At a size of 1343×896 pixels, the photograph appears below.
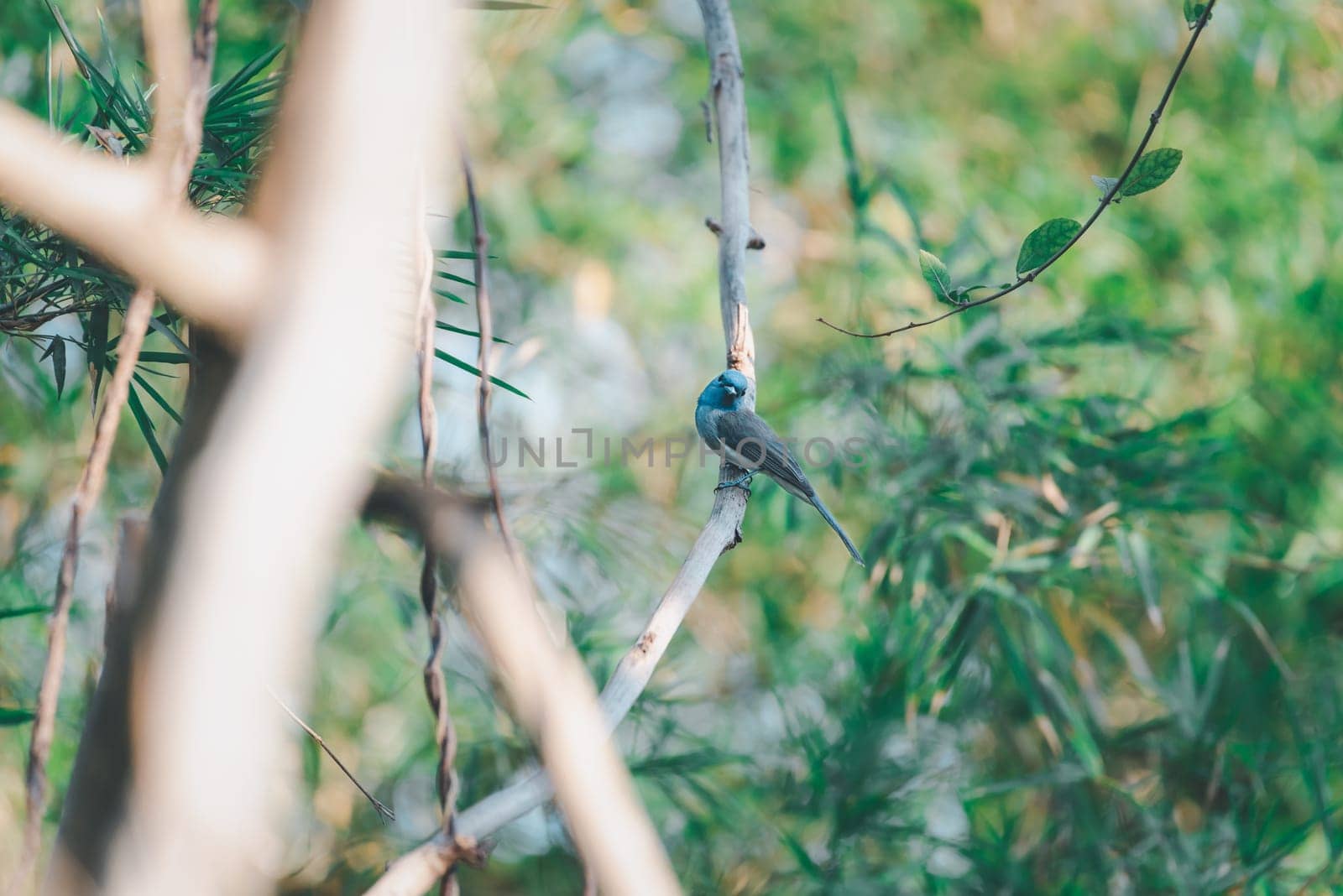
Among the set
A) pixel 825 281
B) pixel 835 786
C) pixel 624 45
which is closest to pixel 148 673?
pixel 835 786

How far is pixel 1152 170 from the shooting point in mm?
1318

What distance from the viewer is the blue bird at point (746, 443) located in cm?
257

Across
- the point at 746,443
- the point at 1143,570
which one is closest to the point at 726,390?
the point at 746,443

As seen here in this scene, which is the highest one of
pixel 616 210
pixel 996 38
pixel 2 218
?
pixel 996 38

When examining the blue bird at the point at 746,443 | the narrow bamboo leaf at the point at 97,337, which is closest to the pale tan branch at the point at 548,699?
the narrow bamboo leaf at the point at 97,337

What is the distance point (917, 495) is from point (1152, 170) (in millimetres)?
1991

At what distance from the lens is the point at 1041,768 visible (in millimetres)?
3652

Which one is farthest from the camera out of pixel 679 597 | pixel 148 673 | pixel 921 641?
pixel 921 641

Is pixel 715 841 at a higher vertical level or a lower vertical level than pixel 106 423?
lower

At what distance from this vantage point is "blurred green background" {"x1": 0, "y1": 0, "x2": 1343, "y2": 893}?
3.16m

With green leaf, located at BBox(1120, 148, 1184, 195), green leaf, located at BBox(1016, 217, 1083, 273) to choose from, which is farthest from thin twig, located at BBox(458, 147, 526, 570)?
green leaf, located at BBox(1120, 148, 1184, 195)

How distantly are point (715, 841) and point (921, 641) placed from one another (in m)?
1.13

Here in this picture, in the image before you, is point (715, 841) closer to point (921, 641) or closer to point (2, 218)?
point (921, 641)

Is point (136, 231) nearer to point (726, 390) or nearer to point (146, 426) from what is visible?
point (146, 426)
